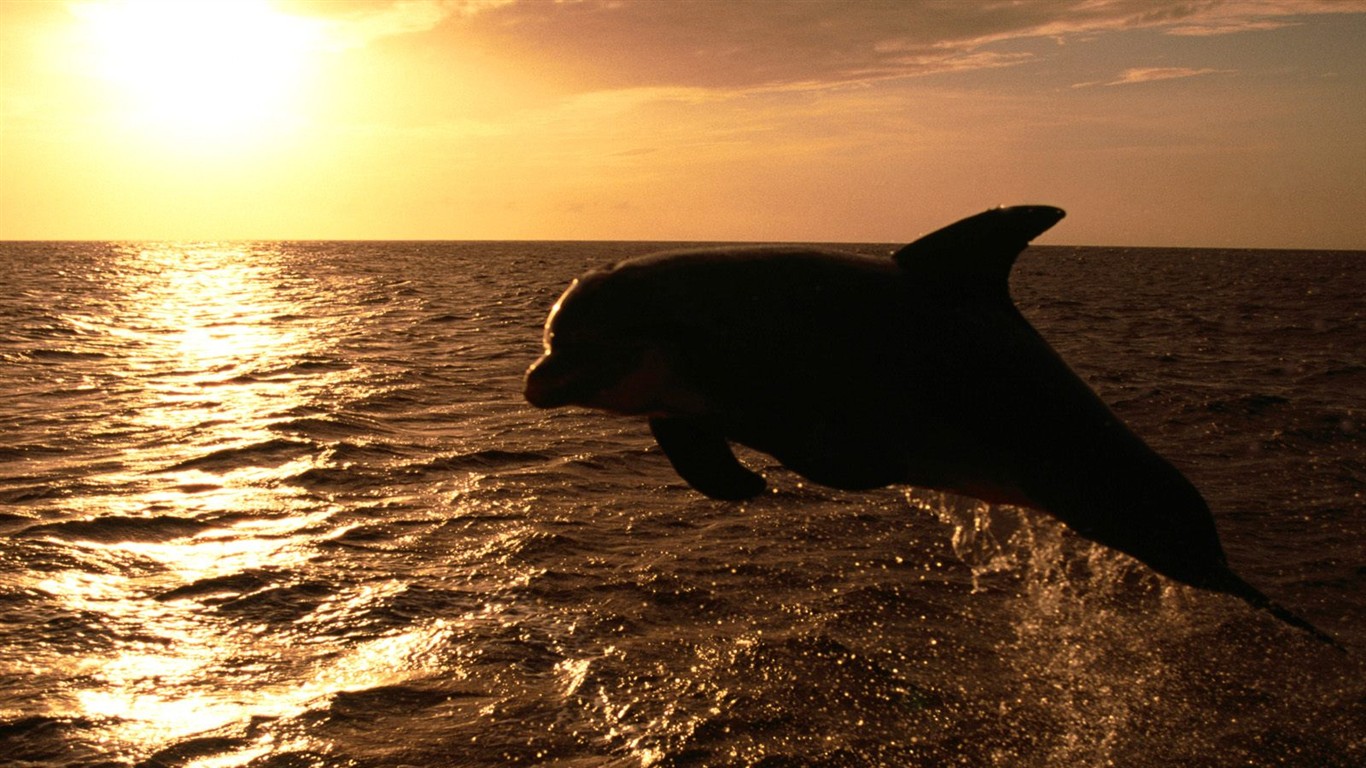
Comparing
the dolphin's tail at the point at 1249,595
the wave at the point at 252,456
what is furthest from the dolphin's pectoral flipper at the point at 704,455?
the wave at the point at 252,456

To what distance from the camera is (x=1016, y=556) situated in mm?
11852

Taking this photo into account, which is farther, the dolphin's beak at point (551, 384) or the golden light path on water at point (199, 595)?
the golden light path on water at point (199, 595)

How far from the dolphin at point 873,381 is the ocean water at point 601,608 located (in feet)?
13.3

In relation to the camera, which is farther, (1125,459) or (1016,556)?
(1016,556)

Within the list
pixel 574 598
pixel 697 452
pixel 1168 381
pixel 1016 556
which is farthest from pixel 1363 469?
pixel 697 452

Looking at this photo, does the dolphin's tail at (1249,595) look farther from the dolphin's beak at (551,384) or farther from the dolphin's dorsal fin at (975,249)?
the dolphin's beak at (551,384)

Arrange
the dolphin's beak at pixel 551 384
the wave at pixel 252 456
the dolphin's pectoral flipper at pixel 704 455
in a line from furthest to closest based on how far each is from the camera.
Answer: the wave at pixel 252 456 → the dolphin's pectoral flipper at pixel 704 455 → the dolphin's beak at pixel 551 384

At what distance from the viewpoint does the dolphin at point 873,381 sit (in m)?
3.25

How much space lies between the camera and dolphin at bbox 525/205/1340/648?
325 centimetres

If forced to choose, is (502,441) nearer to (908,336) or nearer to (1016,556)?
(1016,556)


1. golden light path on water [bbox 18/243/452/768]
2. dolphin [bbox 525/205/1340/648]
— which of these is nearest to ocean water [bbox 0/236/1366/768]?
golden light path on water [bbox 18/243/452/768]

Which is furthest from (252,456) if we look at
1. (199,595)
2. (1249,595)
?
(1249,595)

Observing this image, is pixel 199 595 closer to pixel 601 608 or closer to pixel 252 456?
pixel 601 608

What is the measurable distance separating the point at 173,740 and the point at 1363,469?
14020mm
